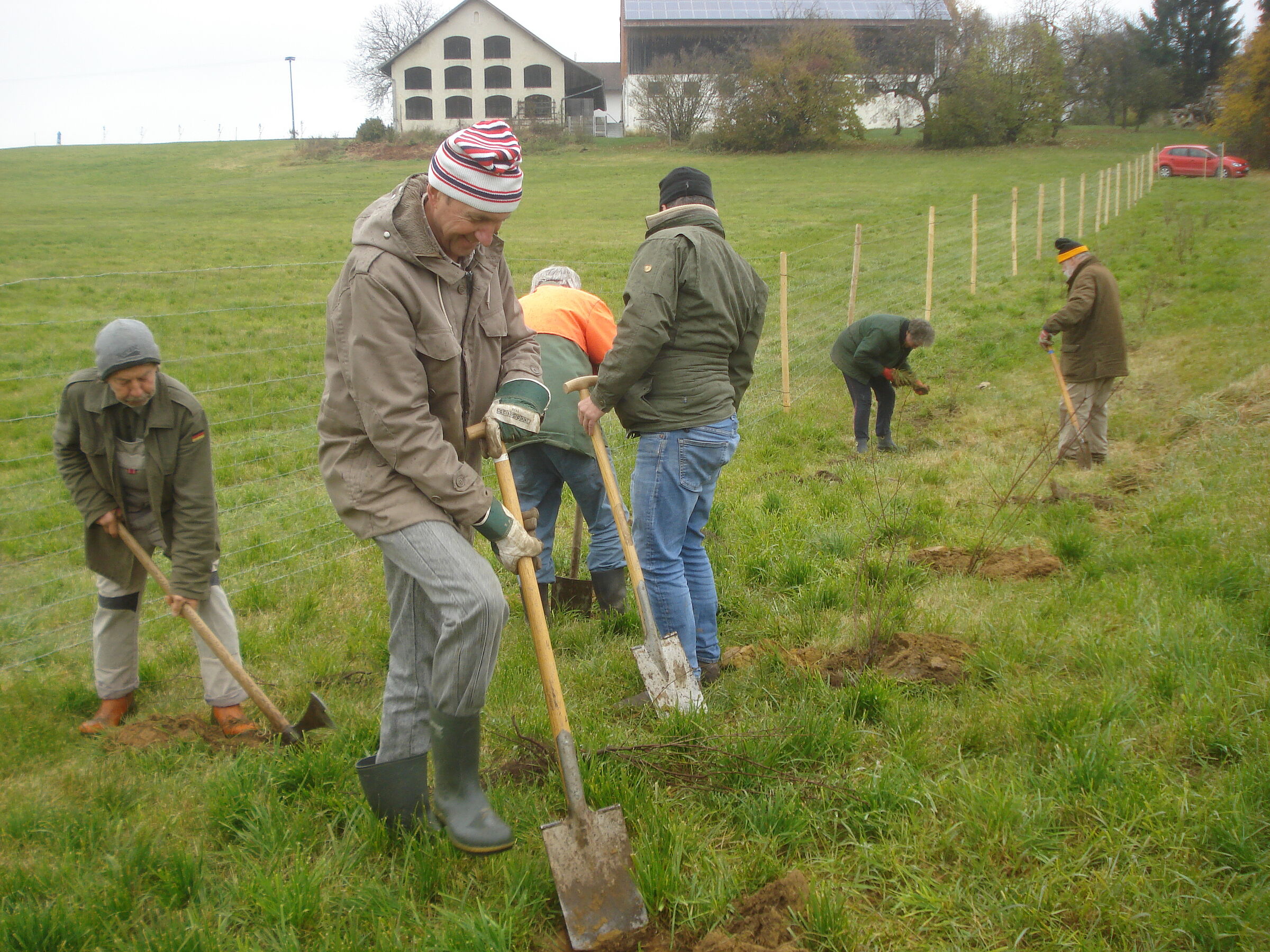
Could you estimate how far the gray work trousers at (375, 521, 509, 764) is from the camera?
270 cm

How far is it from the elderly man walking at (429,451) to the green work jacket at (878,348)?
586 centimetres

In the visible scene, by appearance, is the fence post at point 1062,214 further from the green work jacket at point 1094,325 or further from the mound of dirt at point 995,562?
the mound of dirt at point 995,562

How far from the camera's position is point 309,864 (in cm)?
288

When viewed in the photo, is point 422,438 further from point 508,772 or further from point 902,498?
point 902,498

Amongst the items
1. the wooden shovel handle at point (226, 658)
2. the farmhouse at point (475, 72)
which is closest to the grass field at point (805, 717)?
the wooden shovel handle at point (226, 658)

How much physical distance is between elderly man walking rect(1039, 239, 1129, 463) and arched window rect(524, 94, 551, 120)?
146ft

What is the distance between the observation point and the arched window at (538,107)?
1928 inches

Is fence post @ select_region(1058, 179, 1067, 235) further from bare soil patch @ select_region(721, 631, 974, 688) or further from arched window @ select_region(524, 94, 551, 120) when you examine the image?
arched window @ select_region(524, 94, 551, 120)

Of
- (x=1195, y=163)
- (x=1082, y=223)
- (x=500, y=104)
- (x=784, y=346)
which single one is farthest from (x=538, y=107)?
(x=784, y=346)

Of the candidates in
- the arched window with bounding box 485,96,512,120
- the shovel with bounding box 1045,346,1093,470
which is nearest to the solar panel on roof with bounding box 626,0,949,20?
the arched window with bounding box 485,96,512,120

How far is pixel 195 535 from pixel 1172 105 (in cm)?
5508

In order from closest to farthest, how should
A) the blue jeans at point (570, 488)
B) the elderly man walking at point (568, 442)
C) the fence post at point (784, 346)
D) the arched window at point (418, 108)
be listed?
the elderly man walking at point (568, 442)
the blue jeans at point (570, 488)
the fence post at point (784, 346)
the arched window at point (418, 108)

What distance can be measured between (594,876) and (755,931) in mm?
456

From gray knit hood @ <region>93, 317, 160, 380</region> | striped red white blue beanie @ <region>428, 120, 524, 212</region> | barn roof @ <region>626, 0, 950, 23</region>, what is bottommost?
gray knit hood @ <region>93, 317, 160, 380</region>
